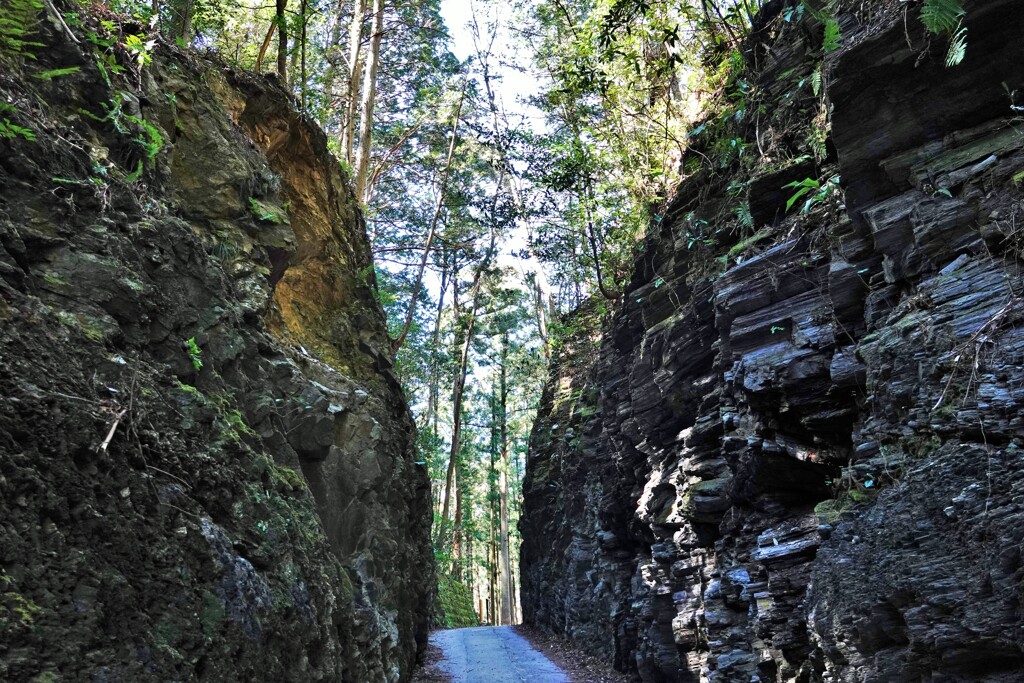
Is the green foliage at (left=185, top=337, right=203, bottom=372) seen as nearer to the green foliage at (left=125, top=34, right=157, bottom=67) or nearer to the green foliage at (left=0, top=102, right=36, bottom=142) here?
the green foliage at (left=0, top=102, right=36, bottom=142)

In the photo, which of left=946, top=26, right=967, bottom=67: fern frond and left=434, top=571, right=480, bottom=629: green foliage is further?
left=434, top=571, right=480, bottom=629: green foliage

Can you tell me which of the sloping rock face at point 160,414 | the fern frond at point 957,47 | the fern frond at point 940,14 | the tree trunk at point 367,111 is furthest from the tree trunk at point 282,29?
the fern frond at point 957,47

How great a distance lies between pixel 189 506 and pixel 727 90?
11316mm

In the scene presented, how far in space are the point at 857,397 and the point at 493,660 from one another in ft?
38.9

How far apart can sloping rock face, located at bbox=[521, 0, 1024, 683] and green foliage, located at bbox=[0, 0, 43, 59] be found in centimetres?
721

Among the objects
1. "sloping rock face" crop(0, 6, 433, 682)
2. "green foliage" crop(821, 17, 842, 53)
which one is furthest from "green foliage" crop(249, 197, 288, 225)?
"green foliage" crop(821, 17, 842, 53)

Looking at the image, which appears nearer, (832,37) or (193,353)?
(193,353)

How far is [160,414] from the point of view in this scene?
4473 mm

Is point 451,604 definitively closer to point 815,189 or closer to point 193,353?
point 815,189

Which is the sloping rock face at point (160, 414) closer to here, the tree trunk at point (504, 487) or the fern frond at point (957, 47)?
the fern frond at point (957, 47)

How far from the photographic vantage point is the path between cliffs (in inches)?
531

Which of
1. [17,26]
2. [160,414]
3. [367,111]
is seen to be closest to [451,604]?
[367,111]

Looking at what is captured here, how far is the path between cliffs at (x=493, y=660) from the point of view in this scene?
13492 mm

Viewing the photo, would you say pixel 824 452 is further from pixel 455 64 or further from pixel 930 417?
pixel 455 64
